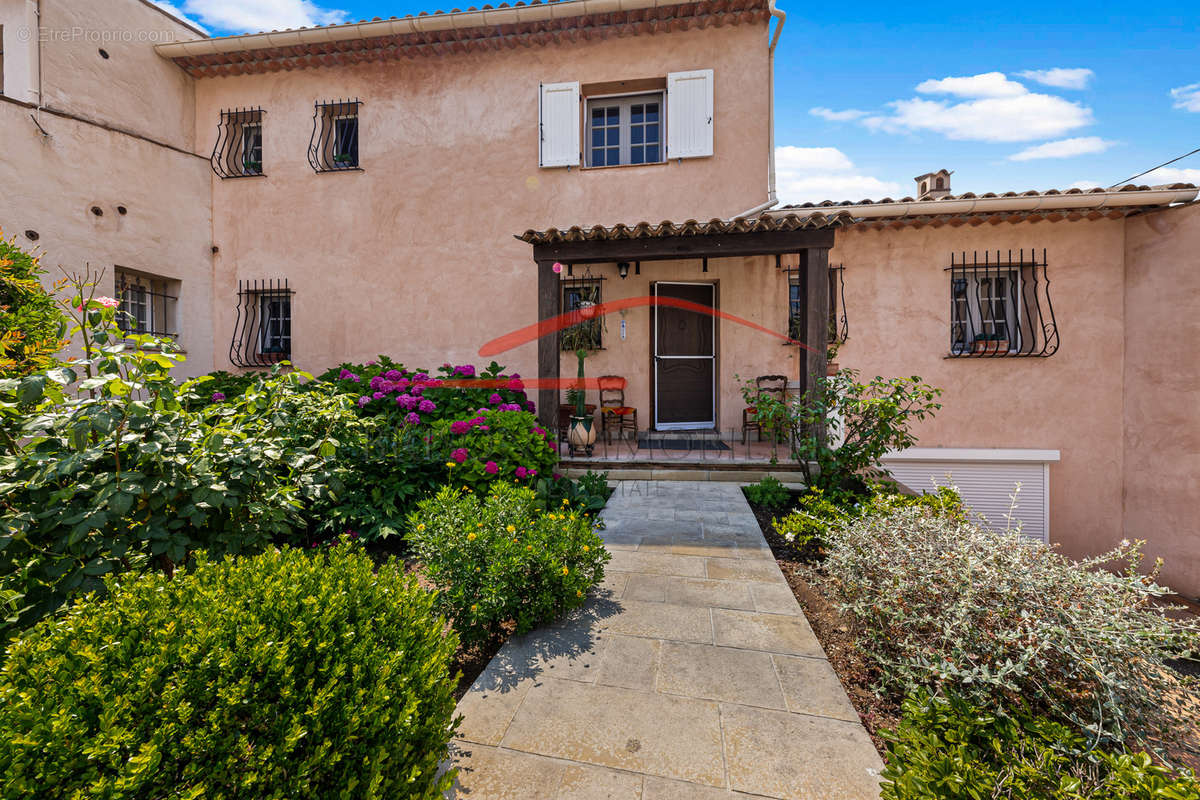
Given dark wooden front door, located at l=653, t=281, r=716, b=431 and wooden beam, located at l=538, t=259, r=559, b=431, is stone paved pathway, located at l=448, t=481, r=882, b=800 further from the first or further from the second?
dark wooden front door, located at l=653, t=281, r=716, b=431

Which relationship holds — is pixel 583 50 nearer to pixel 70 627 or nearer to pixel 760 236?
pixel 760 236

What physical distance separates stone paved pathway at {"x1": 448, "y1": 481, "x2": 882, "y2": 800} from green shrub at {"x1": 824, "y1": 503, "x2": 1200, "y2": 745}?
356 mm

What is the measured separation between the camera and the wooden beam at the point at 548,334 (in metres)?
5.43

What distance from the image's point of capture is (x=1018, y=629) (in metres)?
1.75

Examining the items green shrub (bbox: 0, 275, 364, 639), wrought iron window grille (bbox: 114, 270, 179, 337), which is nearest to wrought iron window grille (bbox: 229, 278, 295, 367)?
wrought iron window grille (bbox: 114, 270, 179, 337)

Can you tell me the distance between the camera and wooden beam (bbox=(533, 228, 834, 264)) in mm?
5109

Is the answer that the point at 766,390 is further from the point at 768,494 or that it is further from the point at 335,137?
the point at 335,137

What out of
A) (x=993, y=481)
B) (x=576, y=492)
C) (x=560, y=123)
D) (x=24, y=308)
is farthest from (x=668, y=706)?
(x=560, y=123)

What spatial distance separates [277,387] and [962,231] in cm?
770

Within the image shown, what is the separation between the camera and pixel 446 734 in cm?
143

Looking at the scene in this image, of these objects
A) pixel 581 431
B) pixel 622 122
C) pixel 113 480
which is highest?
pixel 622 122

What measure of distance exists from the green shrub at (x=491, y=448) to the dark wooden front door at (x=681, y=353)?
10.2 feet

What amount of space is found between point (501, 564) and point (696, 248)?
4.18 meters

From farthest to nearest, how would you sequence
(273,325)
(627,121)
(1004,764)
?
(273,325)
(627,121)
(1004,764)
